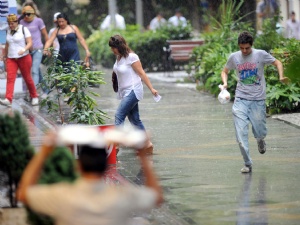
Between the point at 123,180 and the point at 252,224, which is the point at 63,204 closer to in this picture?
the point at 252,224

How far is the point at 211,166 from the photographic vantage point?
12.0 metres

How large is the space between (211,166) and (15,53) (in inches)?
271

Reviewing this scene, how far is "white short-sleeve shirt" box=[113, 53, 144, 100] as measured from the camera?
12492mm

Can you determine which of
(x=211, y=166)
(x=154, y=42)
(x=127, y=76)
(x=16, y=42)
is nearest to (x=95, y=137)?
(x=211, y=166)

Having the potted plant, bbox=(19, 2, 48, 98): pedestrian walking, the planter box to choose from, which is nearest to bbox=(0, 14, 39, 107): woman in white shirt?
bbox=(19, 2, 48, 98): pedestrian walking

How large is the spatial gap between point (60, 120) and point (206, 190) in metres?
5.95

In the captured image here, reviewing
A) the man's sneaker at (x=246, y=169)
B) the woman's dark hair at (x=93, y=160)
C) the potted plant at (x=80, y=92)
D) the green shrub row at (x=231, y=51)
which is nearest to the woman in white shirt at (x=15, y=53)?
the potted plant at (x=80, y=92)

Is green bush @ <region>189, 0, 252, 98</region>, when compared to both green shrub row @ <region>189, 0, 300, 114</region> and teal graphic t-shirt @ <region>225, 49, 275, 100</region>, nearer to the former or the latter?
green shrub row @ <region>189, 0, 300, 114</region>

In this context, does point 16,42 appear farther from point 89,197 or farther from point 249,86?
point 89,197

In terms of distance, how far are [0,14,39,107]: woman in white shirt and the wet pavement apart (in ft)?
1.60

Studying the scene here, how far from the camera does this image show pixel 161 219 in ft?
29.6

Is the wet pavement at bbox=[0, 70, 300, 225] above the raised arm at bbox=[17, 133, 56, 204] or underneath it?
underneath

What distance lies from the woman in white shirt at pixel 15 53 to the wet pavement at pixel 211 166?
488mm

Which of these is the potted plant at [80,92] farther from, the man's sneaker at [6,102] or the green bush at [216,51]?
the green bush at [216,51]
